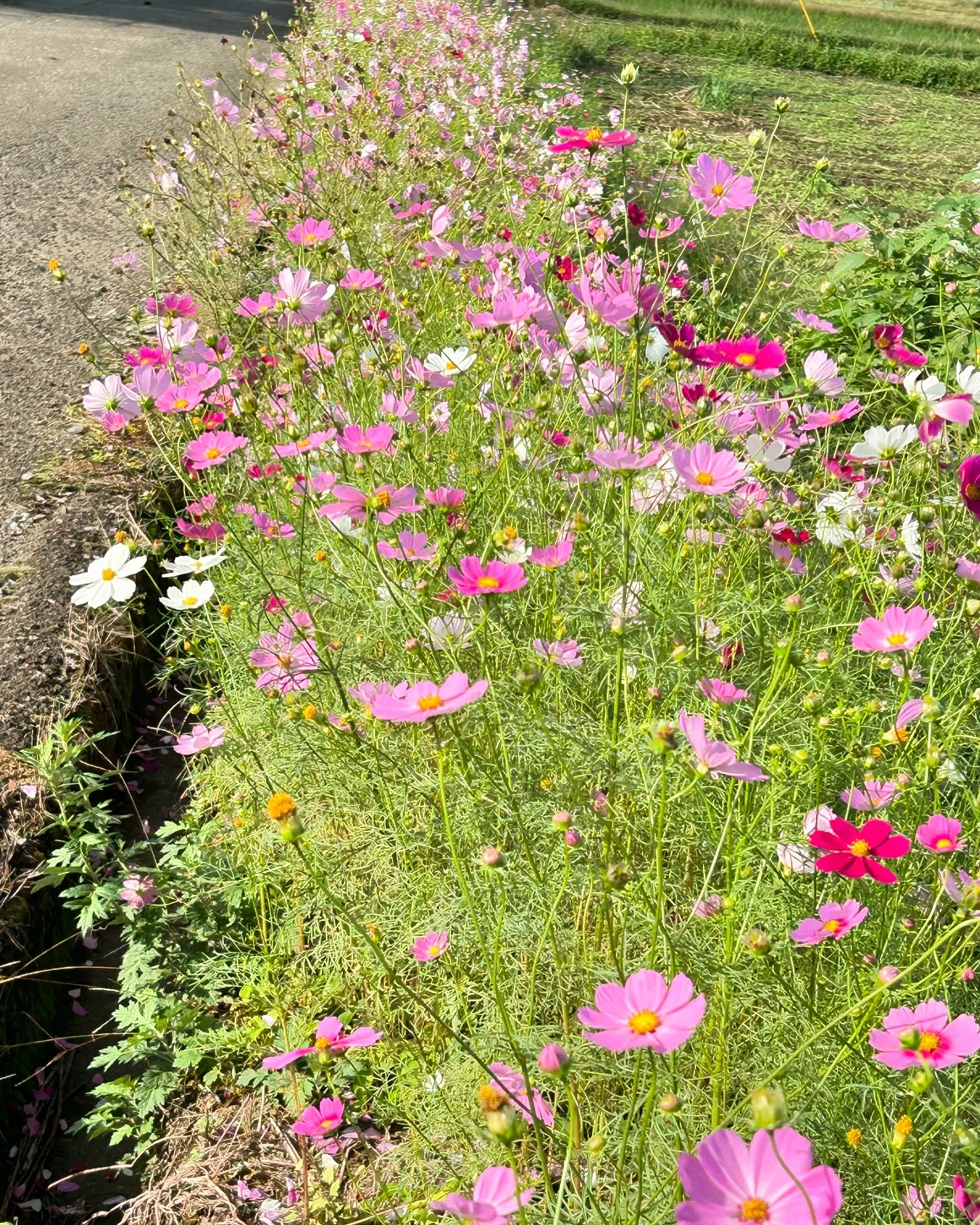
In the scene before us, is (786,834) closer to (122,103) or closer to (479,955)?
(479,955)

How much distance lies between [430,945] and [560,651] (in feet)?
1.29

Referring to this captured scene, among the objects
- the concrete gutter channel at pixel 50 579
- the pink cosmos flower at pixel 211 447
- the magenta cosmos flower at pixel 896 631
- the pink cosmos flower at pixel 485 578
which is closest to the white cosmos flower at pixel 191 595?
the pink cosmos flower at pixel 211 447

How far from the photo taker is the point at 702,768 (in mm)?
856

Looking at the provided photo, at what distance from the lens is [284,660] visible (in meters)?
1.35

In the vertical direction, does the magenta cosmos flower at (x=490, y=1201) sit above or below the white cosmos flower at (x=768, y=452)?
below

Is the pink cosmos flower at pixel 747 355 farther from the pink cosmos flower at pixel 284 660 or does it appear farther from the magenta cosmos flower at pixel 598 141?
the pink cosmos flower at pixel 284 660

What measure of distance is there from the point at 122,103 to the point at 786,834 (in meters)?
5.93

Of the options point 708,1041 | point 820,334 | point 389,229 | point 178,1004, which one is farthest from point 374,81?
point 708,1041

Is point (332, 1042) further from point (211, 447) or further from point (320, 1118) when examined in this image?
point (211, 447)

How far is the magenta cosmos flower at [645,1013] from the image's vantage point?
27.0 inches

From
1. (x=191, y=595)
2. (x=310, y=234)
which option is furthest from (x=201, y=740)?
(x=310, y=234)

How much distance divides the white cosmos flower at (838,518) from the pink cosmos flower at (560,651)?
439 mm

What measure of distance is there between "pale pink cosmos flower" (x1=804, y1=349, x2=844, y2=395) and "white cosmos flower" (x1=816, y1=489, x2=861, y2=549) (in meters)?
0.16

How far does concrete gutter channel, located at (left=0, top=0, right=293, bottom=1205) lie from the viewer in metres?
1.38
